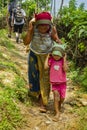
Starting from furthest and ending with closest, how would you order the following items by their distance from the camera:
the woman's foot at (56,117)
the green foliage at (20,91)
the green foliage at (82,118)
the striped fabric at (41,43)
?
the green foliage at (20,91), the striped fabric at (41,43), the woman's foot at (56,117), the green foliage at (82,118)

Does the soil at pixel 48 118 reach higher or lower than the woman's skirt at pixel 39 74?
lower

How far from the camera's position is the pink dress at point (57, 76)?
6484 millimetres

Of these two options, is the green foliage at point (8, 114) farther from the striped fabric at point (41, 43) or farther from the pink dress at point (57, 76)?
the striped fabric at point (41, 43)

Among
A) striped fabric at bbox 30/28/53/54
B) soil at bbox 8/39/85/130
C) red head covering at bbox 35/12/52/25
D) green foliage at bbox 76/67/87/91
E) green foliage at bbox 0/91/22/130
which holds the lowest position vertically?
green foliage at bbox 76/67/87/91

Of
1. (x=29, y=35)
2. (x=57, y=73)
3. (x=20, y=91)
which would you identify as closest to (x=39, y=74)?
(x=57, y=73)

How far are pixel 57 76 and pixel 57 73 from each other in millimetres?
50

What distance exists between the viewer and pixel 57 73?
Answer: 6.48 m

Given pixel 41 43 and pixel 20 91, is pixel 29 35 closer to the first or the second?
pixel 41 43

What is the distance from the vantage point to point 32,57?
6672 millimetres

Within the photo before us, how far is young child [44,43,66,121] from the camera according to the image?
6449 millimetres

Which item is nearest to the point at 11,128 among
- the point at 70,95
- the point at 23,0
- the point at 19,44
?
the point at 70,95

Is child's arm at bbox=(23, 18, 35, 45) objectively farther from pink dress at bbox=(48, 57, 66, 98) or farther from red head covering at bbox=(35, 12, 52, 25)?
pink dress at bbox=(48, 57, 66, 98)

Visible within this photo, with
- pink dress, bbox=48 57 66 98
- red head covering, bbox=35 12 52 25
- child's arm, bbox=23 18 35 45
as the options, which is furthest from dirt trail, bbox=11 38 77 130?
red head covering, bbox=35 12 52 25

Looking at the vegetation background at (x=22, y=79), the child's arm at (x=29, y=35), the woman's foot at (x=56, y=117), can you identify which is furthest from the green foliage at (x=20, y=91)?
the child's arm at (x=29, y=35)
